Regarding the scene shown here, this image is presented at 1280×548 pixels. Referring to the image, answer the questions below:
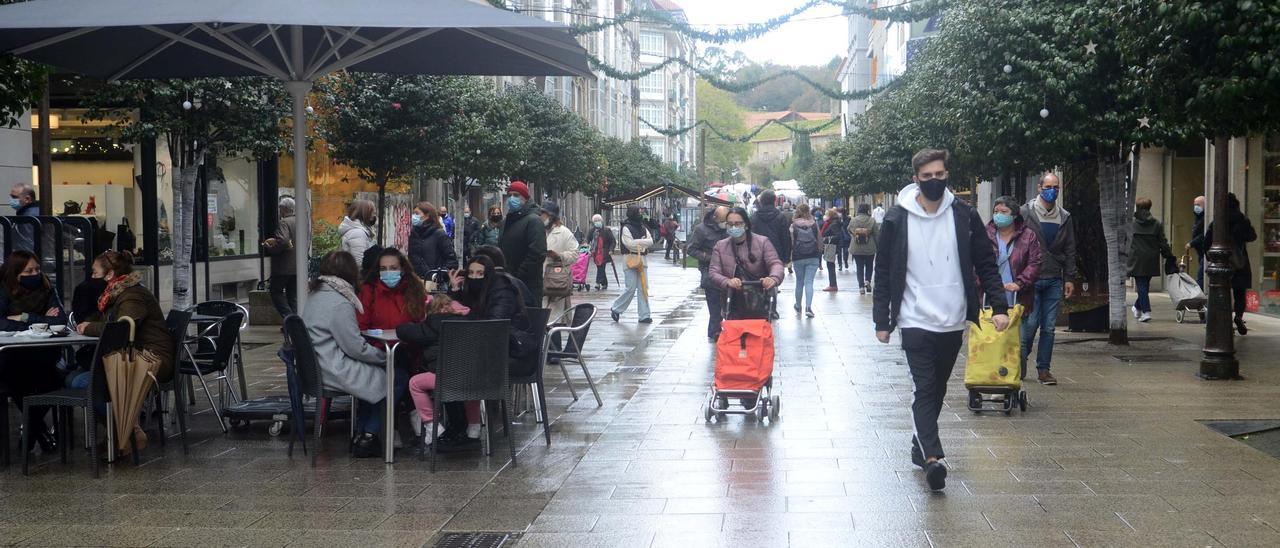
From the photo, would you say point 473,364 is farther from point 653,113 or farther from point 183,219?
point 653,113

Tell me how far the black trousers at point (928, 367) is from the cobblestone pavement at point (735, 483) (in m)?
0.37

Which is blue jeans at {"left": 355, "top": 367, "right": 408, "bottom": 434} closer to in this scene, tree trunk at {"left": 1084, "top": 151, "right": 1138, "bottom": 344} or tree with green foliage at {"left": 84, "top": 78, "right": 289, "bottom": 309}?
tree with green foliage at {"left": 84, "top": 78, "right": 289, "bottom": 309}

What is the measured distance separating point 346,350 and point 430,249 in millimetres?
6362

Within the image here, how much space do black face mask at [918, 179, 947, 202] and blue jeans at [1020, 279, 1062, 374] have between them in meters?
3.87

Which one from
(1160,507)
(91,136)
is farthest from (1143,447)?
(91,136)

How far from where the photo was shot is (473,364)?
7.74 metres

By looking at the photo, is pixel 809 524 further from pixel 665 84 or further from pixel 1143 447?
pixel 665 84

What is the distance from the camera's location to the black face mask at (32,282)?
30.5 ft

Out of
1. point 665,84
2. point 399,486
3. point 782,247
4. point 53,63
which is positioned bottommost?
point 399,486

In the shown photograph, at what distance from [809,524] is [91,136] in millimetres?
15552

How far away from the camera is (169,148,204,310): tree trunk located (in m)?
15.2

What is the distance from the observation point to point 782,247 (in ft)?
52.2

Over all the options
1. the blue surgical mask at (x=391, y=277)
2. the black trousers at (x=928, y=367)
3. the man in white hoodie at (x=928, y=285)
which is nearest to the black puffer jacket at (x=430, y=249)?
the blue surgical mask at (x=391, y=277)

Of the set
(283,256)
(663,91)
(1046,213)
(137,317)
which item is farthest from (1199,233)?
(663,91)
